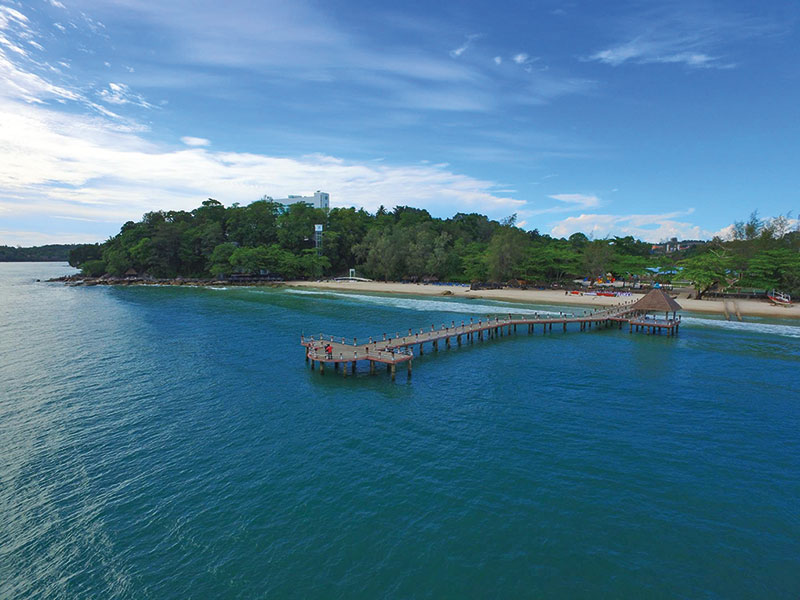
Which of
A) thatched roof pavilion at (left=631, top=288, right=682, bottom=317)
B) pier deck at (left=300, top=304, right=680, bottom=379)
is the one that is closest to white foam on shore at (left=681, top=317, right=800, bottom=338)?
pier deck at (left=300, top=304, right=680, bottom=379)

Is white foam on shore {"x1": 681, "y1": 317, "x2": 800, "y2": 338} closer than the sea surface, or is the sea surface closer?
the sea surface

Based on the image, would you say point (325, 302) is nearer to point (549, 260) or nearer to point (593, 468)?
point (549, 260)

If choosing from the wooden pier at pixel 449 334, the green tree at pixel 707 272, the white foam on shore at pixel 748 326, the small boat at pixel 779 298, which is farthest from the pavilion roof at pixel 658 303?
the small boat at pixel 779 298

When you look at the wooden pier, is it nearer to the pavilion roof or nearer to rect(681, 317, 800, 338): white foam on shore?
the pavilion roof

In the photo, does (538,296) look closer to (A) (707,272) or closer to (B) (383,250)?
(A) (707,272)

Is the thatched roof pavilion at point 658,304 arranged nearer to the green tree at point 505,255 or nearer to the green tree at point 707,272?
the green tree at point 707,272

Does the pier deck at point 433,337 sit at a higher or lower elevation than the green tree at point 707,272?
lower
